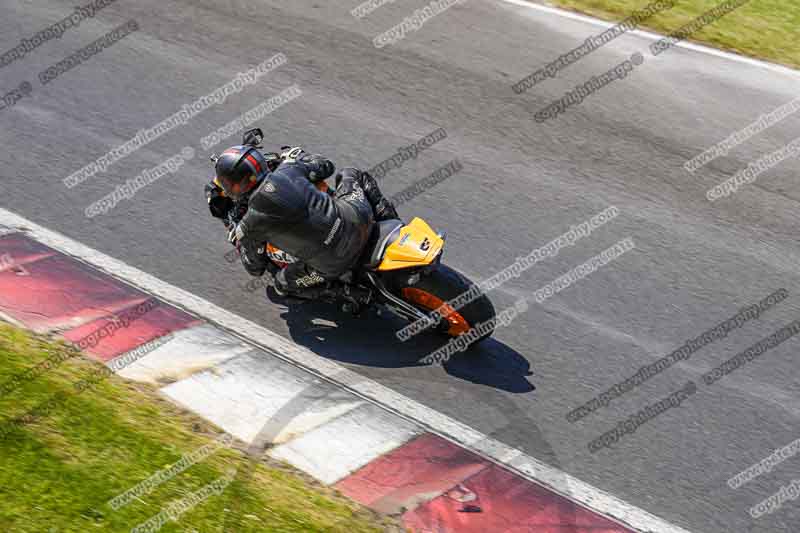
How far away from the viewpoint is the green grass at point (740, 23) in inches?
550

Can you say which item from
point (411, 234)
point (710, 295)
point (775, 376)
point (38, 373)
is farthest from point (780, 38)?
point (38, 373)

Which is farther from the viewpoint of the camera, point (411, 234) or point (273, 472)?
point (411, 234)

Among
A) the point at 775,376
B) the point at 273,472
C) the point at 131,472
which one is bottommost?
the point at 775,376

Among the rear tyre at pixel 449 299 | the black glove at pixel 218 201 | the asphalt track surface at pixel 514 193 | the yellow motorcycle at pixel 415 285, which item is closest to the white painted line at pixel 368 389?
the asphalt track surface at pixel 514 193

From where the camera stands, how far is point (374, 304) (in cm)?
849

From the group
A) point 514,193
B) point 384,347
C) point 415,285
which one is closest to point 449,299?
point 415,285

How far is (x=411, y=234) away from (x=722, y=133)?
5742 mm

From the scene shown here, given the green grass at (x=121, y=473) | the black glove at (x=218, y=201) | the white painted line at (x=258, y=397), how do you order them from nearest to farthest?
the green grass at (x=121, y=473), the white painted line at (x=258, y=397), the black glove at (x=218, y=201)

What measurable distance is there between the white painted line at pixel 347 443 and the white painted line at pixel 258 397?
0.10 meters

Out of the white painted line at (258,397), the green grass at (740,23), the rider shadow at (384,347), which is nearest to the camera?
the white painted line at (258,397)

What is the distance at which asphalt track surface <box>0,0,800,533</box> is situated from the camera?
7.91 m

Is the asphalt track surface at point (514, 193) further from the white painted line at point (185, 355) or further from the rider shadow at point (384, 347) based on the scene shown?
the white painted line at point (185, 355)

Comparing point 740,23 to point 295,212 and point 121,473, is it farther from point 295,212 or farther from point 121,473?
point 121,473

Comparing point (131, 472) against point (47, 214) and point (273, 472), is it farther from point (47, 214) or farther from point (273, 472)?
point (47, 214)
